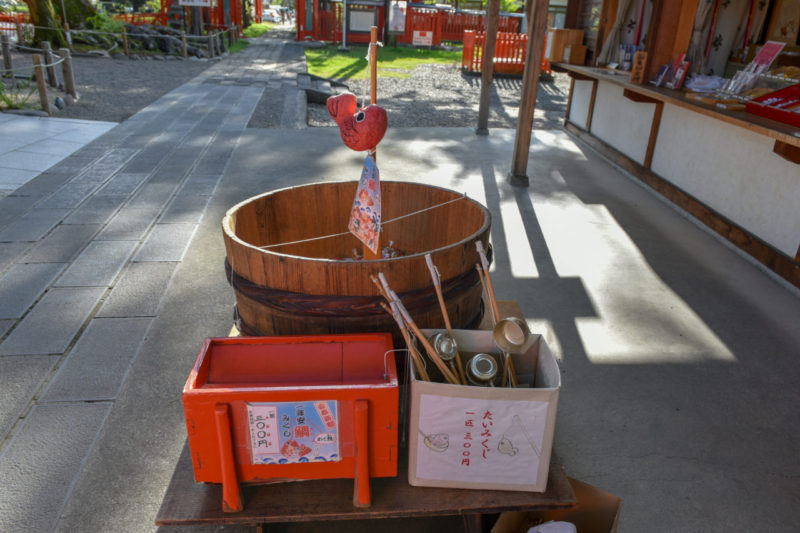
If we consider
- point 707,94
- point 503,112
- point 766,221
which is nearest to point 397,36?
point 503,112

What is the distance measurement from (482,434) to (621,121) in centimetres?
711

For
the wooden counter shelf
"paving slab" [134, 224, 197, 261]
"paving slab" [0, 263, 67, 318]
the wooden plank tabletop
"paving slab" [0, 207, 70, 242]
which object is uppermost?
the wooden counter shelf

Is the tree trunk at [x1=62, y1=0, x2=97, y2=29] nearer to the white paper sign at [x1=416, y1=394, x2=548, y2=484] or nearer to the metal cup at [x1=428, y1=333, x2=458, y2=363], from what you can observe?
the metal cup at [x1=428, y1=333, x2=458, y2=363]

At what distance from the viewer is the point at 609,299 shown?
4.07 meters

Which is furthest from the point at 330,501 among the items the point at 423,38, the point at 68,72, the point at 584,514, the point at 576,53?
the point at 423,38

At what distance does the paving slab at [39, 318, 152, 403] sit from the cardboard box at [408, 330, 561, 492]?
1909 millimetres

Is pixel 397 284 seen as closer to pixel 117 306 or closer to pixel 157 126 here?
pixel 117 306

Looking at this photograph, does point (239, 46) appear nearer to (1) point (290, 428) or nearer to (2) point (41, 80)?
(2) point (41, 80)

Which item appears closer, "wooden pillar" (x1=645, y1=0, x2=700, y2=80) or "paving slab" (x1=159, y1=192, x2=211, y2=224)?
"paving slab" (x1=159, y1=192, x2=211, y2=224)

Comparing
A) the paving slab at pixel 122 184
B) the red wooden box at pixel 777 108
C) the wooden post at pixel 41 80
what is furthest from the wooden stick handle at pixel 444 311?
the wooden post at pixel 41 80

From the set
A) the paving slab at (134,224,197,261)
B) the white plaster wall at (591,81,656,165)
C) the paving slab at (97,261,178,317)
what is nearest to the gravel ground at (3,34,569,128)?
the white plaster wall at (591,81,656,165)

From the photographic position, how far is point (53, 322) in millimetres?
3510

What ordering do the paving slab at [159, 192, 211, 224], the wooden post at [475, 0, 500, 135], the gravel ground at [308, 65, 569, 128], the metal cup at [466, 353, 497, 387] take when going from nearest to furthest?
the metal cup at [466, 353, 497, 387]
the paving slab at [159, 192, 211, 224]
the wooden post at [475, 0, 500, 135]
the gravel ground at [308, 65, 569, 128]

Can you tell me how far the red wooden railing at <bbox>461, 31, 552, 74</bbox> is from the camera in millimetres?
16125
